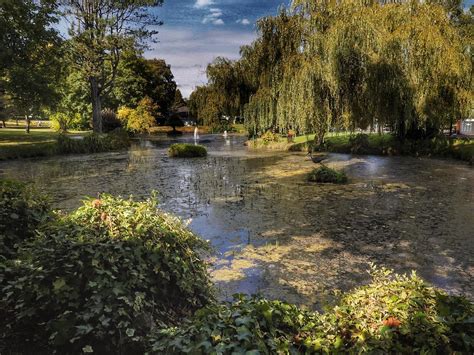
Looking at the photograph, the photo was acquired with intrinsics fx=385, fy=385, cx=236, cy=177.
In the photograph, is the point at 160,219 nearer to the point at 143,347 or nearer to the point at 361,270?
the point at 143,347

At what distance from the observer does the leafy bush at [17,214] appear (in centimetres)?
366

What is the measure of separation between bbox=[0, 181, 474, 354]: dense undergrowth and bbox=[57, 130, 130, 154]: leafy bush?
2180 centimetres

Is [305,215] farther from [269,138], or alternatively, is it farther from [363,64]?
[269,138]

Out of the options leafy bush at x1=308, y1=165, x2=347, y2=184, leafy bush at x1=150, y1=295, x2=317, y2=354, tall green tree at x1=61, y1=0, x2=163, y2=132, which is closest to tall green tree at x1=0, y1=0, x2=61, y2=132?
tall green tree at x1=61, y1=0, x2=163, y2=132

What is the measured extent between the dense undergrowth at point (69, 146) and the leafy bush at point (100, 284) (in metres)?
18.9

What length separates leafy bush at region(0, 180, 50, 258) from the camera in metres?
3.66

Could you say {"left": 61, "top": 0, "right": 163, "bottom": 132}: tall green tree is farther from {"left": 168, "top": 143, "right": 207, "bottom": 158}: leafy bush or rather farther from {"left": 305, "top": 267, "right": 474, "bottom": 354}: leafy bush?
{"left": 305, "top": 267, "right": 474, "bottom": 354}: leafy bush

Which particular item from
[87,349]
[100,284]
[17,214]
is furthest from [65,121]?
[87,349]

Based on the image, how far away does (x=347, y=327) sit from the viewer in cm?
228

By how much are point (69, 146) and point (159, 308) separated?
22.8 m

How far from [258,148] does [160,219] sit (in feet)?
75.1

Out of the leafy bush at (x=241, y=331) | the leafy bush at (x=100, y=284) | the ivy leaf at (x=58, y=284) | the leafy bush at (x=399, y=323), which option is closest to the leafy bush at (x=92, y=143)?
the leafy bush at (x=100, y=284)

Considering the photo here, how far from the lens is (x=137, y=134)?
45.3 meters

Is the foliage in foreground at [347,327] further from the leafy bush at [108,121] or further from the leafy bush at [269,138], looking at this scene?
the leafy bush at [108,121]
